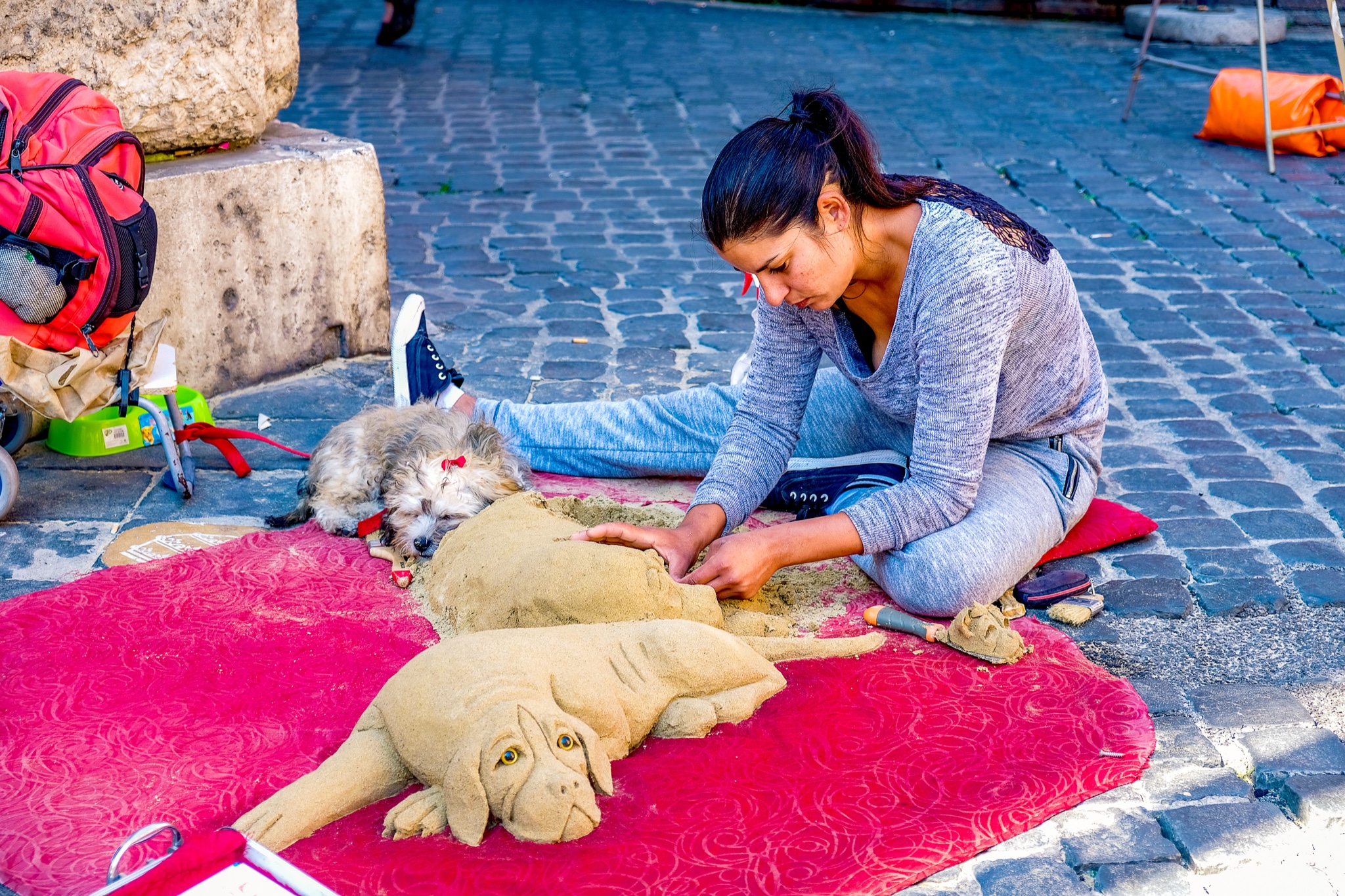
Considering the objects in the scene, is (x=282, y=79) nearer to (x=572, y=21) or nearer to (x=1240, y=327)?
(x=1240, y=327)

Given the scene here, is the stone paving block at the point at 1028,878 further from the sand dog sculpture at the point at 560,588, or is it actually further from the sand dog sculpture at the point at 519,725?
the sand dog sculpture at the point at 560,588

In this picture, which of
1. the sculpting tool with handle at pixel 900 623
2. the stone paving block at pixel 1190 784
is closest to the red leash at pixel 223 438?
the sculpting tool with handle at pixel 900 623

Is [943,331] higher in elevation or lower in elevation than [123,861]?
higher

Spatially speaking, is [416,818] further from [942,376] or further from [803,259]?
[942,376]

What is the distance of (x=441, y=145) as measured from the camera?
329 inches

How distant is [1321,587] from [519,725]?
2.32 meters

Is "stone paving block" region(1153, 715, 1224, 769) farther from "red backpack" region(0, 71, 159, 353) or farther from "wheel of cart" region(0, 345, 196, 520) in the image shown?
"red backpack" region(0, 71, 159, 353)

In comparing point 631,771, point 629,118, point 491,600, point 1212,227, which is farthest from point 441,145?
point 631,771

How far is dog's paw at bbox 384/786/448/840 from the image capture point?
2.36 m

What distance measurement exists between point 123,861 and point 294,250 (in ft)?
9.69

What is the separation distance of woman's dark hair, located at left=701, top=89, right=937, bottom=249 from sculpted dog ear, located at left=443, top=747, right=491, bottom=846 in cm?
125

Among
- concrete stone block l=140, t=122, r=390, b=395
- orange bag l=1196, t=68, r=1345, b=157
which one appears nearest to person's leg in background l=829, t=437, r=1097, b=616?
concrete stone block l=140, t=122, r=390, b=395

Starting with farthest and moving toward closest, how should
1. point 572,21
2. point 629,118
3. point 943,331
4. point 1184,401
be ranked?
point 572,21 → point 629,118 → point 1184,401 → point 943,331

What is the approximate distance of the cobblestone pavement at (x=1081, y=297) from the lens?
8.77ft
